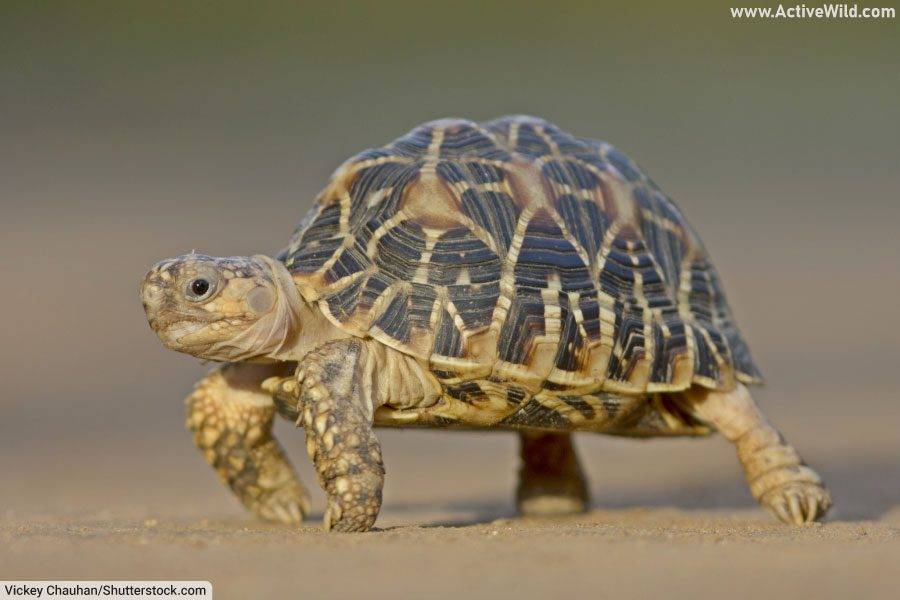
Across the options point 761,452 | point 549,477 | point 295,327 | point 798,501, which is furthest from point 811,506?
point 295,327

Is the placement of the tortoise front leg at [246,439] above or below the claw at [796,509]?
above

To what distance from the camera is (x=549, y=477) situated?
917 centimetres

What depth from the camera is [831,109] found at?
3359 centimetres

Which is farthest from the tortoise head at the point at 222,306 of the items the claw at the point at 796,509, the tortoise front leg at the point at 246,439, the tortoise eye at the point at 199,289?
the claw at the point at 796,509

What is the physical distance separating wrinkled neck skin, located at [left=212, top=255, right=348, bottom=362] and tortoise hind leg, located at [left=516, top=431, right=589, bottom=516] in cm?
266

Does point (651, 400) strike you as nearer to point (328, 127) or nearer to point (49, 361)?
point (49, 361)

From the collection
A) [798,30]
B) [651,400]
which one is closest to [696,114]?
[798,30]

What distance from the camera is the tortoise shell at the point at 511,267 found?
6.66m

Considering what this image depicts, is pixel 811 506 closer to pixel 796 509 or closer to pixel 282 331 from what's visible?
pixel 796 509

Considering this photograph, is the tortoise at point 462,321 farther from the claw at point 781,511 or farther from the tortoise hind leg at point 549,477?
the tortoise hind leg at point 549,477

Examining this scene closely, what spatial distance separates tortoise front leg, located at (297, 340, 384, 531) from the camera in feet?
20.1

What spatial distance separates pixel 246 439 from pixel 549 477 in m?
2.46

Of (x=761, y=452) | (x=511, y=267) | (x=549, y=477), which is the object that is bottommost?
(x=549, y=477)

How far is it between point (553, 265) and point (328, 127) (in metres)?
24.8
